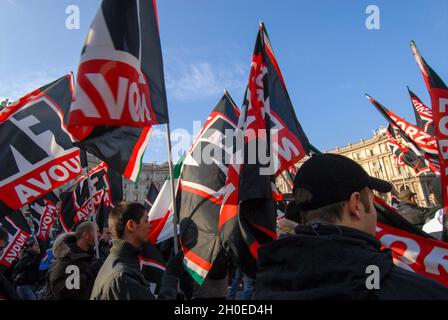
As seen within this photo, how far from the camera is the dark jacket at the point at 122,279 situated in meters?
2.28

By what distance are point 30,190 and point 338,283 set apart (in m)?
4.92

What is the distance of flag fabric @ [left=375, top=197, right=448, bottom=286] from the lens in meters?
2.93

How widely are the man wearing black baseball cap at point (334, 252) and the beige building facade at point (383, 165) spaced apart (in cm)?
6825

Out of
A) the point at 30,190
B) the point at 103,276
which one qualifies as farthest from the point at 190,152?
the point at 103,276

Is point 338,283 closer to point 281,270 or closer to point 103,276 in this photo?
point 281,270

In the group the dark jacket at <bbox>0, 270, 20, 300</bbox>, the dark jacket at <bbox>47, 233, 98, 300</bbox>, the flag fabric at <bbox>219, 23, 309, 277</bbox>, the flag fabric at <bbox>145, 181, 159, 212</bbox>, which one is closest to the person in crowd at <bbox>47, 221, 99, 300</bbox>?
the dark jacket at <bbox>47, 233, 98, 300</bbox>

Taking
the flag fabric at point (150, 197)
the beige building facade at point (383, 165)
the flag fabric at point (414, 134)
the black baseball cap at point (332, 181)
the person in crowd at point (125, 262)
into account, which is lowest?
the person in crowd at point (125, 262)

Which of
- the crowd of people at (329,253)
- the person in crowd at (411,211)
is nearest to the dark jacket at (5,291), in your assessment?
the crowd of people at (329,253)

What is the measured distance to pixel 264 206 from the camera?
3.04 m

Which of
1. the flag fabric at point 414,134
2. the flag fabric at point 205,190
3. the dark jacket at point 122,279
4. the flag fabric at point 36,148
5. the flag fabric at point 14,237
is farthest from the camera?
the flag fabric at point 14,237

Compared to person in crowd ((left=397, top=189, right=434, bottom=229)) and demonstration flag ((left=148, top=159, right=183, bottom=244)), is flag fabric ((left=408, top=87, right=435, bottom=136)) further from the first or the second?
demonstration flag ((left=148, top=159, right=183, bottom=244))

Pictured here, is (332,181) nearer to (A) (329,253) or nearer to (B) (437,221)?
(A) (329,253)

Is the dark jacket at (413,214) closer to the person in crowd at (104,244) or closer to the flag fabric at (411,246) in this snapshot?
Answer: the flag fabric at (411,246)

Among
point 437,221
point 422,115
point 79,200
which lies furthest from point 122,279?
point 79,200
